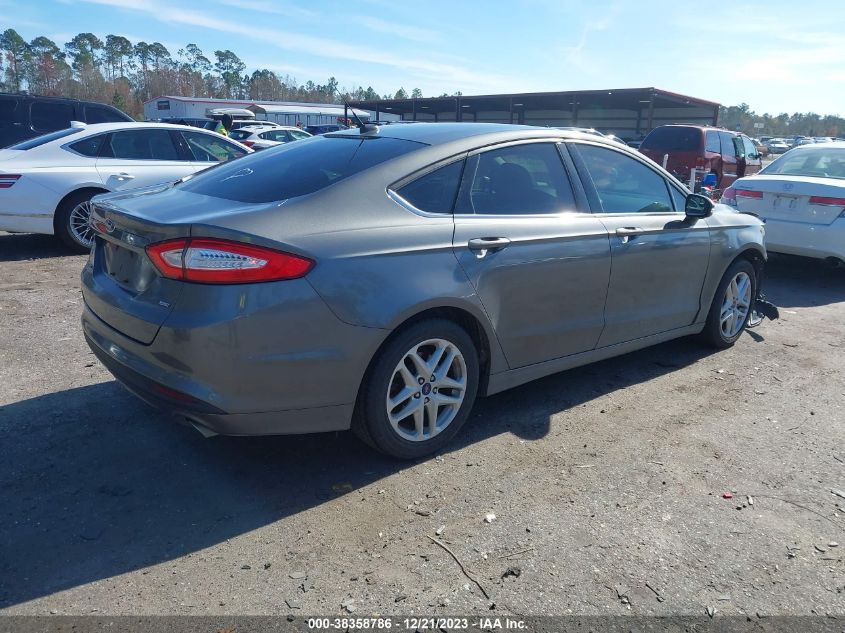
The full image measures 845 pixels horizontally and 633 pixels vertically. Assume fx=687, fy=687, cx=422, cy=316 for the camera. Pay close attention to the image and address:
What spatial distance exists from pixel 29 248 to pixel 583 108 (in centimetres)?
3243

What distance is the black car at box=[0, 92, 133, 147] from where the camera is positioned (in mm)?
11711

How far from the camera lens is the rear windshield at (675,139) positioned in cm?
1584

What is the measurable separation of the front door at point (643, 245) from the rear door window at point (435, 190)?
1058 millimetres

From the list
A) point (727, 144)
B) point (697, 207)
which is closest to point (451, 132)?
point (697, 207)

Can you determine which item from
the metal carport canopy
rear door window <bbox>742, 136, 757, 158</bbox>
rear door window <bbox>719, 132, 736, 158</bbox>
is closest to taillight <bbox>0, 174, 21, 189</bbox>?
rear door window <bbox>719, 132, 736, 158</bbox>

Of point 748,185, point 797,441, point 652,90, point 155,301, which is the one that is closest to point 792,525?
point 797,441

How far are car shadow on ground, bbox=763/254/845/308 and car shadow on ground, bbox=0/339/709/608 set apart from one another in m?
4.51

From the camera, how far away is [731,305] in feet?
18.2

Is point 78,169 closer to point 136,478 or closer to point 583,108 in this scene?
point 136,478

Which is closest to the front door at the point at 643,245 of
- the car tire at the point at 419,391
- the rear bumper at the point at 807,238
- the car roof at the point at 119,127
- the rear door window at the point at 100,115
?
the car tire at the point at 419,391

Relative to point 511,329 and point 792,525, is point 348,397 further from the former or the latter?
point 792,525

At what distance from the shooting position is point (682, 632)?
247 cm

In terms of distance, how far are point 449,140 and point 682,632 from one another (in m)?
2.63

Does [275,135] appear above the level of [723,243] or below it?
above
